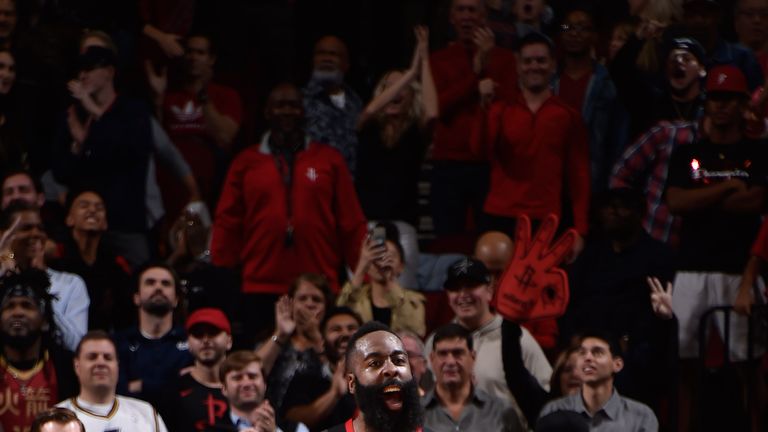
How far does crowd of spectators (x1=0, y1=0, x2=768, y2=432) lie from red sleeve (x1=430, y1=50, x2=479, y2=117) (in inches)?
0.6

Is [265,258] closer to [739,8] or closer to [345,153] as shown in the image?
[345,153]

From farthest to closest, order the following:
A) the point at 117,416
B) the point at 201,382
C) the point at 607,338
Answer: the point at 201,382 → the point at 117,416 → the point at 607,338

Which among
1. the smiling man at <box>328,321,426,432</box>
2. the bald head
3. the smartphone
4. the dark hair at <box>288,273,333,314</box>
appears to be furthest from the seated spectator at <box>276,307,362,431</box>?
the smiling man at <box>328,321,426,432</box>

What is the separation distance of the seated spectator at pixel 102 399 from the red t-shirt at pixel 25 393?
0.27 m

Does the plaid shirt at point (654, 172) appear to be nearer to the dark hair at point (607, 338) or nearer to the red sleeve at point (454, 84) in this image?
the red sleeve at point (454, 84)

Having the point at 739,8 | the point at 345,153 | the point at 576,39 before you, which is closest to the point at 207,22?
the point at 345,153

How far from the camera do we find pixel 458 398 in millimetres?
10039

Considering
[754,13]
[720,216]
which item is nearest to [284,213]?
[720,216]

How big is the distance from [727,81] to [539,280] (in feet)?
6.71

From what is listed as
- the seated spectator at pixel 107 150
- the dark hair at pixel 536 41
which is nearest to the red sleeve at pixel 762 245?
the dark hair at pixel 536 41

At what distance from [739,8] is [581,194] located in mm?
1880

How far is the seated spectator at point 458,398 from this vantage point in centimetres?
997

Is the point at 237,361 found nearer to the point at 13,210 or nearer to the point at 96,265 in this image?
the point at 96,265

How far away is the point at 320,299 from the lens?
438 inches
